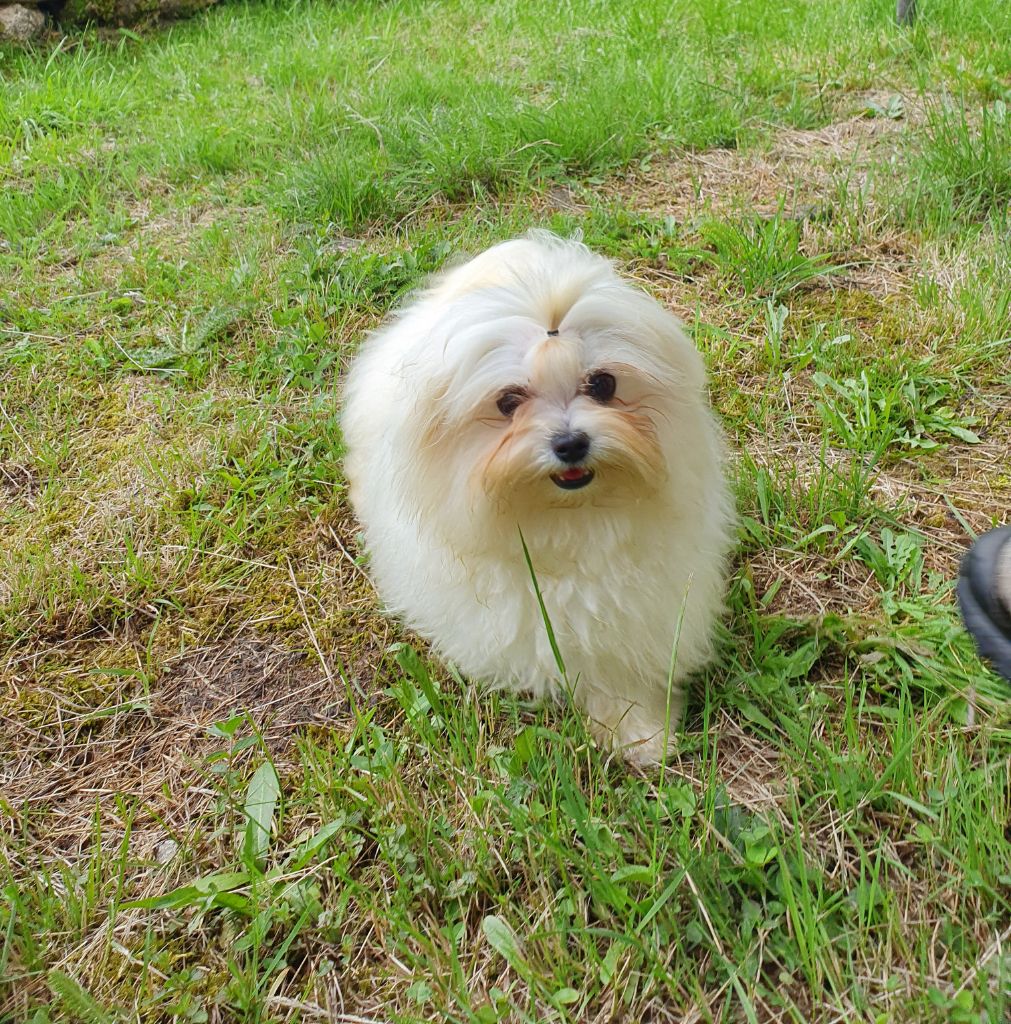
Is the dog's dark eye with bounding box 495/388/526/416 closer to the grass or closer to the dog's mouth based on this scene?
the dog's mouth

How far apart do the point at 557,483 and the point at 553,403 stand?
15 cm

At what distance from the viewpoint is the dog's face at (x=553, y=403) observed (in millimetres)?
1579

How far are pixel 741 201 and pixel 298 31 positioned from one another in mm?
3820

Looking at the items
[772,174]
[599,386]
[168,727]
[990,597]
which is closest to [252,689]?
[168,727]

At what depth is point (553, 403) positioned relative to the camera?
1.62m

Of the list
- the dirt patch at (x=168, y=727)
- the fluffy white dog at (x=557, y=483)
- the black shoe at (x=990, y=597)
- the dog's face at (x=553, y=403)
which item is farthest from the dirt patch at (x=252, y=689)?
the black shoe at (x=990, y=597)

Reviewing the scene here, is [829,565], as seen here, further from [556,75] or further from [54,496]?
[556,75]

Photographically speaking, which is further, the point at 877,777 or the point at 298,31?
the point at 298,31

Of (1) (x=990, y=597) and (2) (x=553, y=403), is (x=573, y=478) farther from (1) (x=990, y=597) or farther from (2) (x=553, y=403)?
(1) (x=990, y=597)

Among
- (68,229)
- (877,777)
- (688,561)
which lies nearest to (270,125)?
(68,229)

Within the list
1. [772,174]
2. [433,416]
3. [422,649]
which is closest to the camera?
[433,416]

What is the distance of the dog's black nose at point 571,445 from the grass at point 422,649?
2.07 feet

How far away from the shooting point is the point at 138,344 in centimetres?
326

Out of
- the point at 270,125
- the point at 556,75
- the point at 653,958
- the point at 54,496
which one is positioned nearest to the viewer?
the point at 653,958
